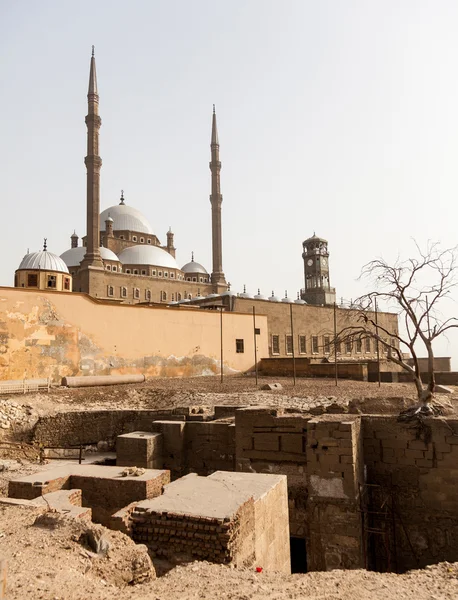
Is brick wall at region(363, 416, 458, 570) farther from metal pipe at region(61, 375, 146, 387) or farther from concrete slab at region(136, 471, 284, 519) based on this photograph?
metal pipe at region(61, 375, 146, 387)

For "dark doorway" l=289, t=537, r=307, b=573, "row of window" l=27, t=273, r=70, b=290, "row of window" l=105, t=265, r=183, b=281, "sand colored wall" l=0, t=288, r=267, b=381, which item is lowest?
"dark doorway" l=289, t=537, r=307, b=573

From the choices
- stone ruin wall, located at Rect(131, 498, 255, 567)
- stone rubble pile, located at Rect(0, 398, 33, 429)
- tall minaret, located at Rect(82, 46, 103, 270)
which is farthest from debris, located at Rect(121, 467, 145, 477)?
tall minaret, located at Rect(82, 46, 103, 270)

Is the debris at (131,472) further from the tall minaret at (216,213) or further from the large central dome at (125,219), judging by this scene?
the large central dome at (125,219)

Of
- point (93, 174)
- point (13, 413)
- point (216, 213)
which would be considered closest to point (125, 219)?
point (216, 213)

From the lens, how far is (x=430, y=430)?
7.98m

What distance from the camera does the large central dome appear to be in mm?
50156

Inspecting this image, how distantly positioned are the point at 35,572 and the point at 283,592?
79.6 inches

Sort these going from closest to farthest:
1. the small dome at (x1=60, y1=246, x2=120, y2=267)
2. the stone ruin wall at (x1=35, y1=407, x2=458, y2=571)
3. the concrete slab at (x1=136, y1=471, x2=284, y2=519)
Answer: the concrete slab at (x1=136, y1=471, x2=284, y2=519) → the stone ruin wall at (x1=35, y1=407, x2=458, y2=571) → the small dome at (x1=60, y1=246, x2=120, y2=267)

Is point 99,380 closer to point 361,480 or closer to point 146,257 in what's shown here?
point 361,480

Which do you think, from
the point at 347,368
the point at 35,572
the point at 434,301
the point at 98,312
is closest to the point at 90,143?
the point at 98,312

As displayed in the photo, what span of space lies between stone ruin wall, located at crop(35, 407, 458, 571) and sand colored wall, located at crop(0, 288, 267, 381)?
41.2 ft

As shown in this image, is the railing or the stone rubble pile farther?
the railing

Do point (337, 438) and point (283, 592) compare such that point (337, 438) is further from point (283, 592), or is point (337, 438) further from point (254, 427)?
point (283, 592)

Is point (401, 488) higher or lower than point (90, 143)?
lower
